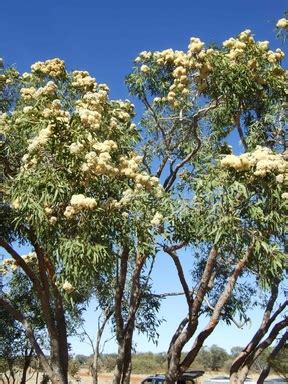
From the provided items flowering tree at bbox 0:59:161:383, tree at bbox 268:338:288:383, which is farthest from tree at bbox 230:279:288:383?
flowering tree at bbox 0:59:161:383

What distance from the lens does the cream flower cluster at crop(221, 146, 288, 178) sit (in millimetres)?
6074

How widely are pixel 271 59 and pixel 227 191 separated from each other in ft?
11.0

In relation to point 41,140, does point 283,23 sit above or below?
above

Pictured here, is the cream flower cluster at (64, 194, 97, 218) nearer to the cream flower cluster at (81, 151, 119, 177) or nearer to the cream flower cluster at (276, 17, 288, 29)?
the cream flower cluster at (81, 151, 119, 177)

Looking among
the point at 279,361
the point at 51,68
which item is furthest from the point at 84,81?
the point at 279,361

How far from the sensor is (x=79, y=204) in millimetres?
6113

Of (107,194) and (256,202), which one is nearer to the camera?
(256,202)

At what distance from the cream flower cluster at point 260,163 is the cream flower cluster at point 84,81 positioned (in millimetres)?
4139

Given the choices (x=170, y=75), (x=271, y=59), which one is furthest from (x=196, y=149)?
(x=271, y=59)

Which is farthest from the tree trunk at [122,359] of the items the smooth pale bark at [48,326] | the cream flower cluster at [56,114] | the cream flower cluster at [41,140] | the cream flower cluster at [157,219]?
the cream flower cluster at [41,140]

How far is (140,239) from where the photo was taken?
702 cm

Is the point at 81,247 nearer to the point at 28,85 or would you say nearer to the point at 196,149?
the point at 196,149

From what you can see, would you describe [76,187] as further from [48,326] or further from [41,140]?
[48,326]

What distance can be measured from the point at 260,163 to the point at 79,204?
1.99 metres
